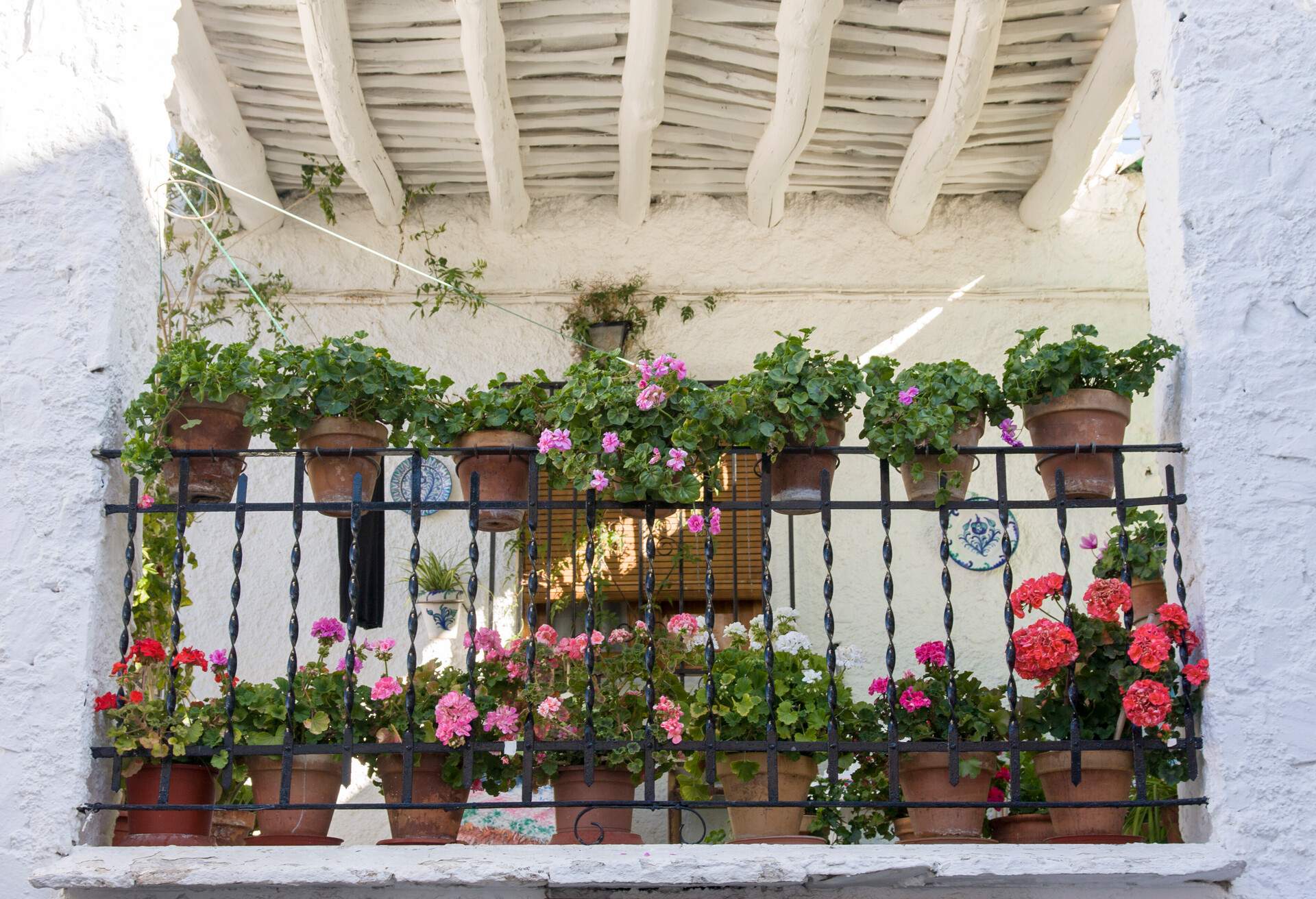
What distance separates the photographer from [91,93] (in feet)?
11.8

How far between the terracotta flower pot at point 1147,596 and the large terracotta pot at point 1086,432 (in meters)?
0.48

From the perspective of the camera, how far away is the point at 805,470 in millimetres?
3654

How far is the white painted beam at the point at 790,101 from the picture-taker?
5148 mm

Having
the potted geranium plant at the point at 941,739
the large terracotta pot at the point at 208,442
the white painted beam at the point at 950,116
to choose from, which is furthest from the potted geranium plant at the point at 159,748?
the white painted beam at the point at 950,116

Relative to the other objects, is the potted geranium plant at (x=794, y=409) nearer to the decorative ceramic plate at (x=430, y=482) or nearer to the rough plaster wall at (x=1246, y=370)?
the rough plaster wall at (x=1246, y=370)

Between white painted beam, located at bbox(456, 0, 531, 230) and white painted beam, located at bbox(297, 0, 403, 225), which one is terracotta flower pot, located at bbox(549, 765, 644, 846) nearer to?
white painted beam, located at bbox(456, 0, 531, 230)

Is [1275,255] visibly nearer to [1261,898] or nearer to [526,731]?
[1261,898]

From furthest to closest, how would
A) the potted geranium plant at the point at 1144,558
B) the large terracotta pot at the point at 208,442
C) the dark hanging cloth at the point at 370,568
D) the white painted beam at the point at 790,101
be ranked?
the dark hanging cloth at the point at 370,568 < the white painted beam at the point at 790,101 < the potted geranium plant at the point at 1144,558 < the large terracotta pot at the point at 208,442

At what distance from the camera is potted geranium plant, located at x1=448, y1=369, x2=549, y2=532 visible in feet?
12.1

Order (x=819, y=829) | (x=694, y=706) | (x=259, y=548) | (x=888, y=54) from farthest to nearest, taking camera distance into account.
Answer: (x=259, y=548)
(x=888, y=54)
(x=819, y=829)
(x=694, y=706)

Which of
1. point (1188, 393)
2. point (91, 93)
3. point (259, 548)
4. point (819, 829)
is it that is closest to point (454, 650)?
point (259, 548)

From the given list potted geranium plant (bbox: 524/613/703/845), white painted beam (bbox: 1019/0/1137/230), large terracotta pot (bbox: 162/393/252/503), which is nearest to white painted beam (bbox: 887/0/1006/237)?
white painted beam (bbox: 1019/0/1137/230)

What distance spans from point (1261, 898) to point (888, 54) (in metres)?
3.85

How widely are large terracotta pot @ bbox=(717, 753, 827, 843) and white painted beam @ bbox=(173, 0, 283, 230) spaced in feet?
11.6
